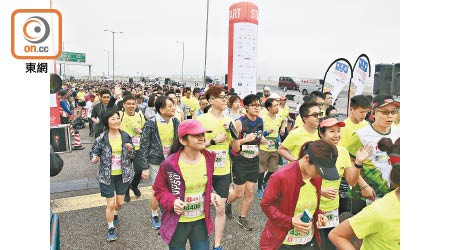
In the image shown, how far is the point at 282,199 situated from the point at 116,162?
2.62 metres

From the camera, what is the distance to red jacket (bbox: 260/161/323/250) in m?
2.43

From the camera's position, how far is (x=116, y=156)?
165 inches

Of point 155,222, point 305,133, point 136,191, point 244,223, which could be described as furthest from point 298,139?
point 136,191

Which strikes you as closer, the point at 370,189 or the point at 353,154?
the point at 370,189

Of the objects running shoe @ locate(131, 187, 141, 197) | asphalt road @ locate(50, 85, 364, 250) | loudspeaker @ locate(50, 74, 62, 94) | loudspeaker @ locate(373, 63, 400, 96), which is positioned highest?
Answer: loudspeaker @ locate(373, 63, 400, 96)

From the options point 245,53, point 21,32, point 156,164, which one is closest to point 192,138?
point 21,32

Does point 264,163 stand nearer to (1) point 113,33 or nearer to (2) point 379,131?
(2) point 379,131

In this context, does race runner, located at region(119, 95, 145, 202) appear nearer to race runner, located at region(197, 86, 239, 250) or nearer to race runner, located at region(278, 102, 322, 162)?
race runner, located at region(197, 86, 239, 250)

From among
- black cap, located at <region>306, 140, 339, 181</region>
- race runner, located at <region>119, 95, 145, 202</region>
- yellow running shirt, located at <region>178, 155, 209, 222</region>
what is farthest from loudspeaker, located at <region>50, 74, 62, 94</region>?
race runner, located at <region>119, 95, 145, 202</region>

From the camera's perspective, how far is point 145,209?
5.14 m

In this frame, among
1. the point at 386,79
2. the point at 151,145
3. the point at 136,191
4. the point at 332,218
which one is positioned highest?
the point at 386,79

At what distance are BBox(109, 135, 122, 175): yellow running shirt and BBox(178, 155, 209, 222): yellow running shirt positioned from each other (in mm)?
1760

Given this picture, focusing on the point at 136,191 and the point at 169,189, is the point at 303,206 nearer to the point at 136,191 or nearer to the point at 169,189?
the point at 169,189

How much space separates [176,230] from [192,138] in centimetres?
89
